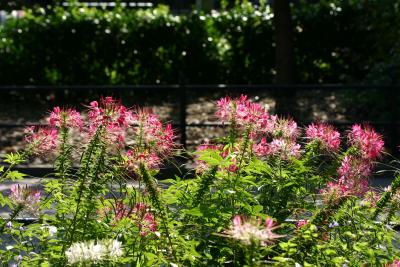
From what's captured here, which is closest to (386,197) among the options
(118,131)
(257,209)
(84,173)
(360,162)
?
(360,162)

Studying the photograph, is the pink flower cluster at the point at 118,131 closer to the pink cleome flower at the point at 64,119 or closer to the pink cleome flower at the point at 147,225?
the pink cleome flower at the point at 64,119

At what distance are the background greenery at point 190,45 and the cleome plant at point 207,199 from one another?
10.9 m

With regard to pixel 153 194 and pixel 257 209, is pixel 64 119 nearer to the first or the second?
pixel 153 194

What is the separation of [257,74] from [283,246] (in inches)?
513

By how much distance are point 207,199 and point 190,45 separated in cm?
1204

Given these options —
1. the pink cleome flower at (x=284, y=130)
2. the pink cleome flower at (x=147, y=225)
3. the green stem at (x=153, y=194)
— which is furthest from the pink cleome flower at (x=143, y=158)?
the pink cleome flower at (x=284, y=130)

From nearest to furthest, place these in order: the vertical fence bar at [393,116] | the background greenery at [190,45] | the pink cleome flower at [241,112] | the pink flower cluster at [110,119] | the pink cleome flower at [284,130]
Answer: the pink flower cluster at [110,119] → the pink cleome flower at [241,112] → the pink cleome flower at [284,130] → the vertical fence bar at [393,116] → the background greenery at [190,45]

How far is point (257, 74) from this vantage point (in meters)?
16.9

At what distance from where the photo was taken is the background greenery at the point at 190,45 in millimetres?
16203

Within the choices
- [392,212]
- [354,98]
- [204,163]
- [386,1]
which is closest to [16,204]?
[204,163]

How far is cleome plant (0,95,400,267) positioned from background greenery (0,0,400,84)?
429 inches

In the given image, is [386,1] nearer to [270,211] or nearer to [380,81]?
[380,81]

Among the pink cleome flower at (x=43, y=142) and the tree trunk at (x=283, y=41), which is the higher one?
the tree trunk at (x=283, y=41)

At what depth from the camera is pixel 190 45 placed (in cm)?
1642
